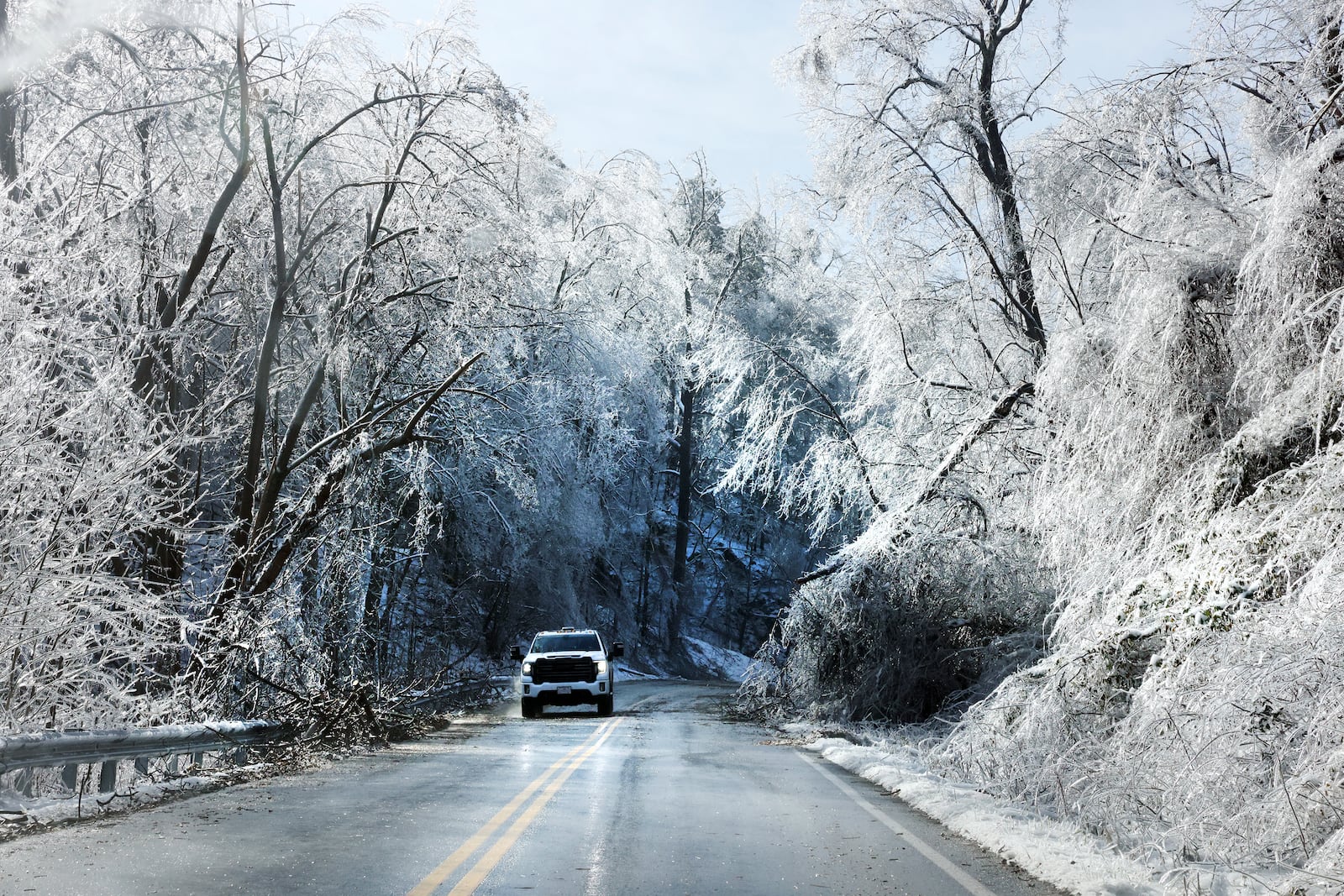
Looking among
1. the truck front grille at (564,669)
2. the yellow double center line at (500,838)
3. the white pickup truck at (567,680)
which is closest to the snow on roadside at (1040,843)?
the yellow double center line at (500,838)

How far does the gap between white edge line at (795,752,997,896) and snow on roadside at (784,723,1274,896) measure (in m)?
0.41

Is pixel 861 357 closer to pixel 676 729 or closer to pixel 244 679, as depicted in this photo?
pixel 676 729

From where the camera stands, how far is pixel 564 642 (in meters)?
25.7

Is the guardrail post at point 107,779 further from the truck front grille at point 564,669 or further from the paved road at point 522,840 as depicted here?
the truck front grille at point 564,669

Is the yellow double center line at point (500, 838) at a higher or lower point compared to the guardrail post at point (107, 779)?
lower

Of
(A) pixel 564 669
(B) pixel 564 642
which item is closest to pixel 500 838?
(A) pixel 564 669

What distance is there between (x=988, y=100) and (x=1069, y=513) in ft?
28.9

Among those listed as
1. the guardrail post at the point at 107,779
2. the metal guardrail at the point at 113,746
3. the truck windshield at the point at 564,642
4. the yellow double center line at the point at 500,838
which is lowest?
the yellow double center line at the point at 500,838

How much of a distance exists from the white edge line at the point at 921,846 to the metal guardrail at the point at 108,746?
6.23 meters

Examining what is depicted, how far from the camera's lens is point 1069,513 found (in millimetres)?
10977

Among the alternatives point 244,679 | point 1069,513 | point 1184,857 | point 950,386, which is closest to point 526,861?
point 1184,857

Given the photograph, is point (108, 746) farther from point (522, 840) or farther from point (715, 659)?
point (715, 659)

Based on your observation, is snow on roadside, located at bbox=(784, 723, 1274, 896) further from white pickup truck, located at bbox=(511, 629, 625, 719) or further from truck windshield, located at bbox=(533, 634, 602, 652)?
truck windshield, located at bbox=(533, 634, 602, 652)

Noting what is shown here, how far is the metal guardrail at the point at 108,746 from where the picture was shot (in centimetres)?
814
